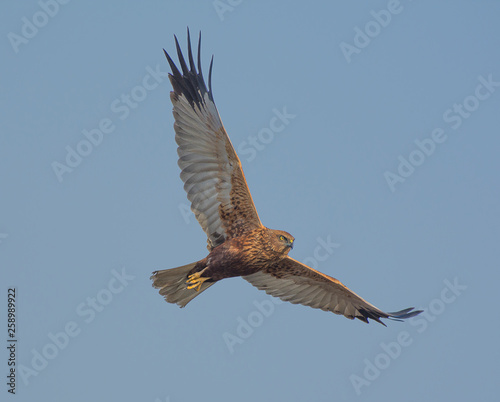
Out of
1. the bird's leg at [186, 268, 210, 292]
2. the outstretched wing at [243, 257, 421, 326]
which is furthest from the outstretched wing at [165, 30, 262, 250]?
the outstretched wing at [243, 257, 421, 326]

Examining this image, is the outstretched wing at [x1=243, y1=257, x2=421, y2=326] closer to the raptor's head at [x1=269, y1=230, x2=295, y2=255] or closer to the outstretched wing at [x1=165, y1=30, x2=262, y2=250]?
the raptor's head at [x1=269, y1=230, x2=295, y2=255]

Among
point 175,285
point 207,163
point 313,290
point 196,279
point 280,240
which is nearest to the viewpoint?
point 280,240

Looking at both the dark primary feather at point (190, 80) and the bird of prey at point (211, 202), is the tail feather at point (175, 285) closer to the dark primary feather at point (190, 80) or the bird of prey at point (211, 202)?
the bird of prey at point (211, 202)

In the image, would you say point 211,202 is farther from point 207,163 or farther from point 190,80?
point 190,80

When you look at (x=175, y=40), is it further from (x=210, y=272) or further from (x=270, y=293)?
(x=270, y=293)

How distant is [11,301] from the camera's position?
16.0m

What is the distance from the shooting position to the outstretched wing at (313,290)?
49.1ft

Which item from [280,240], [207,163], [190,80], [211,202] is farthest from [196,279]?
[190,80]

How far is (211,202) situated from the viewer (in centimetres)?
1415

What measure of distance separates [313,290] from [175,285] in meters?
2.64

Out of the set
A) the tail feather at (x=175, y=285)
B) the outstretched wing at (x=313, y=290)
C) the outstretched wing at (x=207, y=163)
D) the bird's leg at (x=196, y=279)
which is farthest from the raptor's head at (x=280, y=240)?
the tail feather at (x=175, y=285)

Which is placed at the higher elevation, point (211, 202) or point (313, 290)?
point (211, 202)

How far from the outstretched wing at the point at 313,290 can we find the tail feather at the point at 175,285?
1251 mm

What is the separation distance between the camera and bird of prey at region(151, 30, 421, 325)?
1382 centimetres
